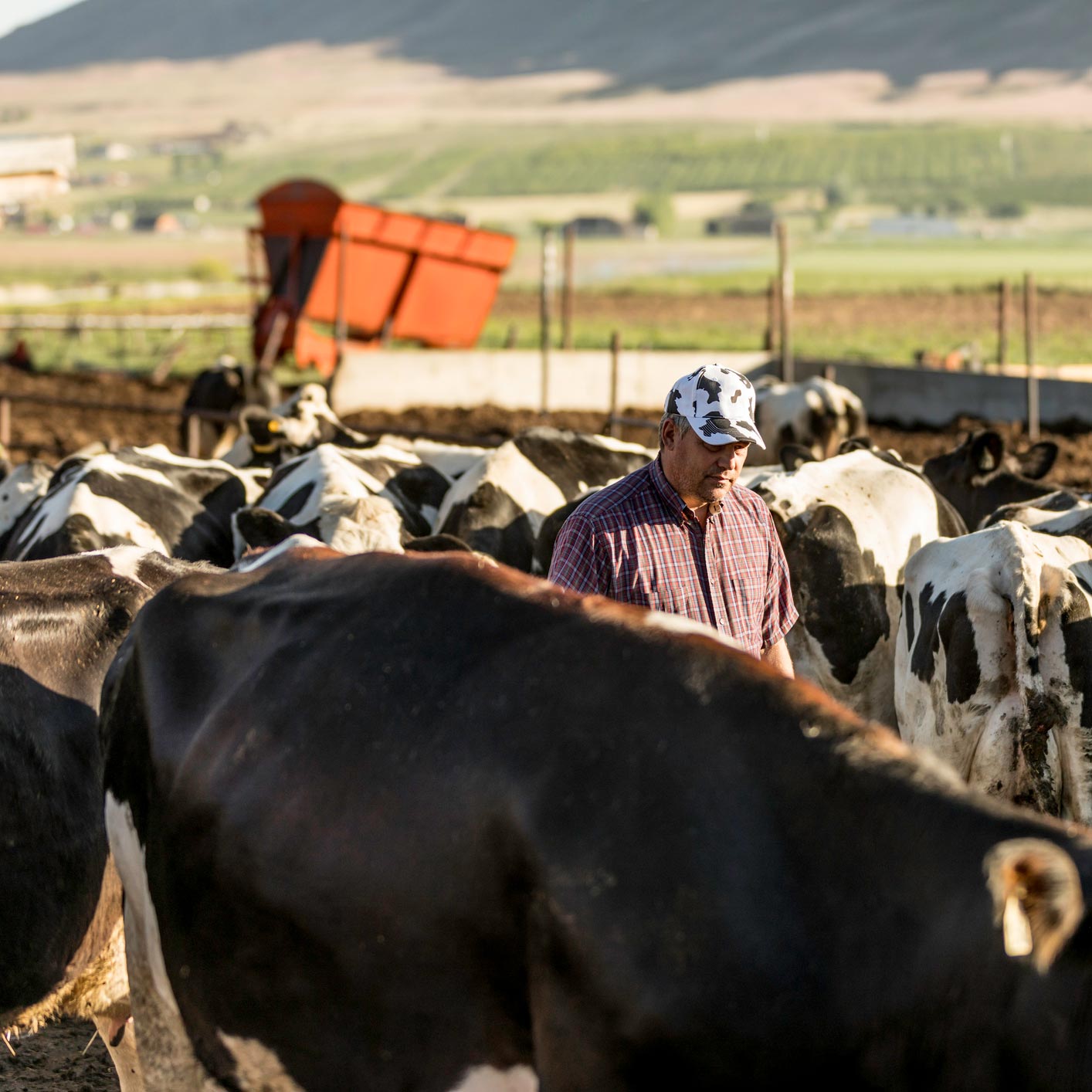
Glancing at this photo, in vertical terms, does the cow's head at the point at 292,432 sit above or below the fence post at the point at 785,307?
below

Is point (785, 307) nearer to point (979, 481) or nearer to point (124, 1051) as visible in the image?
point (979, 481)

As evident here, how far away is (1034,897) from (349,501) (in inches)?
194

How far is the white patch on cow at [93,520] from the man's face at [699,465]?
3678 millimetres

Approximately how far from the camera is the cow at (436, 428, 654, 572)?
6840mm

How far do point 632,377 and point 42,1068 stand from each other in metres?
Answer: 15.3

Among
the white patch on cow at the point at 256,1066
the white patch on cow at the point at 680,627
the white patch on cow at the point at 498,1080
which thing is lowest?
the white patch on cow at the point at 256,1066

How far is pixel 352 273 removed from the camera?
843 inches

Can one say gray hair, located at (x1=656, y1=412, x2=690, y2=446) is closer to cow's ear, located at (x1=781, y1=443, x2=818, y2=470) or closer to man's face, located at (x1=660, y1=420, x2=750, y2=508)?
man's face, located at (x1=660, y1=420, x2=750, y2=508)

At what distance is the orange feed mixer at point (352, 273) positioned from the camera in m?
21.0

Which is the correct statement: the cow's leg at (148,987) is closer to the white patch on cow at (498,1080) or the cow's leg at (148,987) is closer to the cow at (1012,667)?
the white patch on cow at (498,1080)

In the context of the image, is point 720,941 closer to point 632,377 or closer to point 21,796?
point 21,796

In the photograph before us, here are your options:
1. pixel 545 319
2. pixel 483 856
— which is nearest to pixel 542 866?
pixel 483 856

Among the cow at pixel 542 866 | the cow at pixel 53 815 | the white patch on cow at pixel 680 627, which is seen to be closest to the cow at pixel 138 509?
the cow at pixel 53 815

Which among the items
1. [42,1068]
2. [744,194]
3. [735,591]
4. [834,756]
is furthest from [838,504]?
[744,194]
